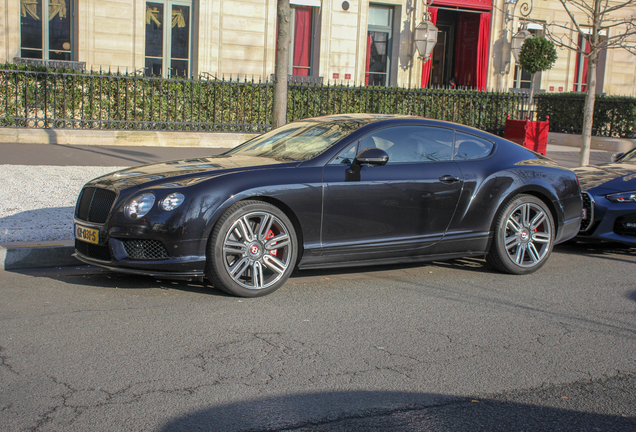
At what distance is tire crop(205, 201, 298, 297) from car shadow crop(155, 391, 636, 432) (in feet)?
6.00

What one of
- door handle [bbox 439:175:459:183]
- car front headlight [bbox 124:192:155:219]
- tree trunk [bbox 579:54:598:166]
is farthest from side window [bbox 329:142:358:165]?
tree trunk [bbox 579:54:598:166]

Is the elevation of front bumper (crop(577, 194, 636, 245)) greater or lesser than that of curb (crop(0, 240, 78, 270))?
greater

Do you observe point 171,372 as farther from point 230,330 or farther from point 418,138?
point 418,138

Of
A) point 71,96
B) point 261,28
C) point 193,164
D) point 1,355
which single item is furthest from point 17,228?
point 261,28

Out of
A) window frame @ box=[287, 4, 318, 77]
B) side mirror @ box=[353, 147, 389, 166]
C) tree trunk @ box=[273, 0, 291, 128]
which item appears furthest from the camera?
window frame @ box=[287, 4, 318, 77]

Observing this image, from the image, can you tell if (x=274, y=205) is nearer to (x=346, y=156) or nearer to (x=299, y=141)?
(x=346, y=156)

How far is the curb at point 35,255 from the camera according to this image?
5.97 m

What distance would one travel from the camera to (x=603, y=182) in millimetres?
7648

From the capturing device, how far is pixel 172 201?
4.94 m

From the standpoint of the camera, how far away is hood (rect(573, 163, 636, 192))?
7504mm

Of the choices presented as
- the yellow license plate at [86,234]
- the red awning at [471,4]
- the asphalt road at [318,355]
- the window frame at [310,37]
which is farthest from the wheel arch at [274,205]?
the red awning at [471,4]

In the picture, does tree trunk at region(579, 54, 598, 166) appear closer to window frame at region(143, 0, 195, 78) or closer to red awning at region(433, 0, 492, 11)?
red awning at region(433, 0, 492, 11)

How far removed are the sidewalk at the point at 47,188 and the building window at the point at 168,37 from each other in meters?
6.72

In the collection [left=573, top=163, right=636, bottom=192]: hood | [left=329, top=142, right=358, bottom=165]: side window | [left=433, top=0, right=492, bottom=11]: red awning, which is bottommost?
[left=573, top=163, right=636, bottom=192]: hood
